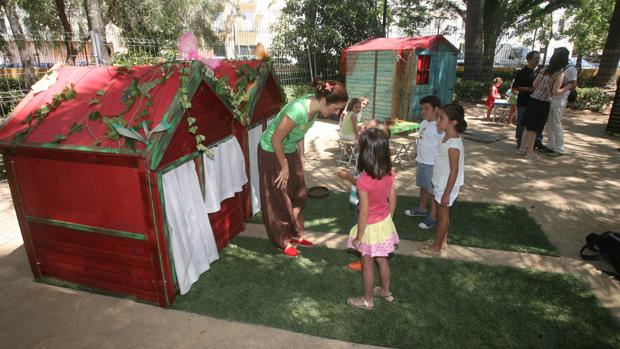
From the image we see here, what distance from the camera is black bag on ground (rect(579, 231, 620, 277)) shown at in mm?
4109

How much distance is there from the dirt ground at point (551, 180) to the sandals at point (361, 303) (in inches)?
103

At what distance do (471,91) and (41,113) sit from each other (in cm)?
1681

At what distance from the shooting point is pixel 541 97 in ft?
25.8

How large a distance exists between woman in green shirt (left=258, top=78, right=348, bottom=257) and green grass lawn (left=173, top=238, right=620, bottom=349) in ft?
1.39

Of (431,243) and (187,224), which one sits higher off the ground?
(187,224)

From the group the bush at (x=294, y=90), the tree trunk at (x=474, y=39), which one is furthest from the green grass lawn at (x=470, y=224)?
the tree trunk at (x=474, y=39)

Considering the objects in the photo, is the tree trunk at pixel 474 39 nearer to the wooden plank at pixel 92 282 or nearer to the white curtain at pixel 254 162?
the white curtain at pixel 254 162

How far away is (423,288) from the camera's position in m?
3.78

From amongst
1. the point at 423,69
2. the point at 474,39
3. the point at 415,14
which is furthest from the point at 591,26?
the point at 423,69

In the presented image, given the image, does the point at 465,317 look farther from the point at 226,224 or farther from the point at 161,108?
the point at 161,108

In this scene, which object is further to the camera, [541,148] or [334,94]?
[541,148]

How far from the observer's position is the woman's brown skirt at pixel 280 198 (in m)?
4.19

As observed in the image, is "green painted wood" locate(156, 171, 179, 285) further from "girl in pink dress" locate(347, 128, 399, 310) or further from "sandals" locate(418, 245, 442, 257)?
"sandals" locate(418, 245, 442, 257)

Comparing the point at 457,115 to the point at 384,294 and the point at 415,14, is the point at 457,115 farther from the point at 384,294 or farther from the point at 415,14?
the point at 415,14
